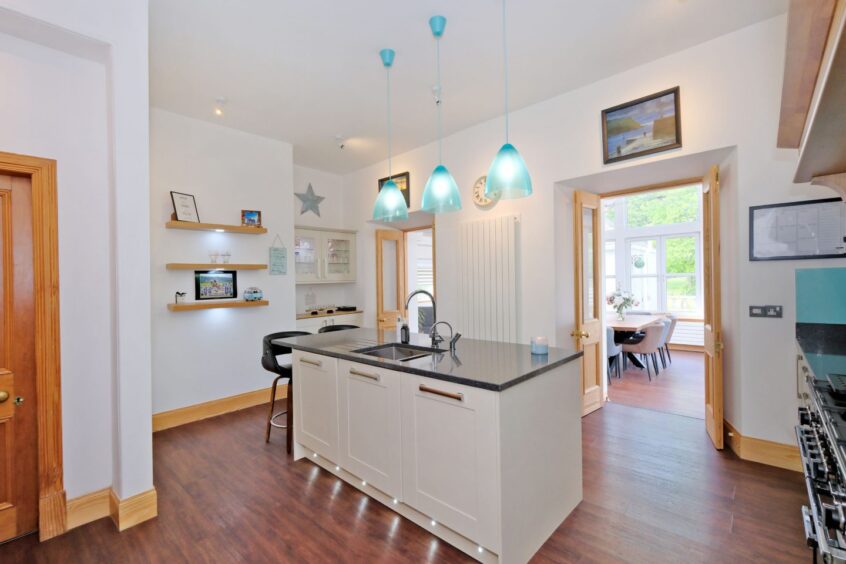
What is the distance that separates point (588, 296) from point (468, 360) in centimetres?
239

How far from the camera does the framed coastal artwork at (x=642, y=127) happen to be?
9.85 ft

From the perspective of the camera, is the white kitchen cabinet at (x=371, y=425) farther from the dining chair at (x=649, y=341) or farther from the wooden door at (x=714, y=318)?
the dining chair at (x=649, y=341)

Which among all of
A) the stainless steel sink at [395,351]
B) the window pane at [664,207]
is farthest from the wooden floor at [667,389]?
→ the window pane at [664,207]

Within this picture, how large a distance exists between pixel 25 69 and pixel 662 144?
429 centimetres

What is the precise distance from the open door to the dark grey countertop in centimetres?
164

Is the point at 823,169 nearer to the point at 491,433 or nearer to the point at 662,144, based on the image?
the point at 662,144

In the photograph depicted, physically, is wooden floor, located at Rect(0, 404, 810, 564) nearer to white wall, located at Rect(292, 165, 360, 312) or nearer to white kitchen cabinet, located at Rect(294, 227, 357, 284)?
white kitchen cabinet, located at Rect(294, 227, 357, 284)

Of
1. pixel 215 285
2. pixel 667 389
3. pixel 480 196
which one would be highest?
pixel 480 196

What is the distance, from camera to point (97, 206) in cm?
234

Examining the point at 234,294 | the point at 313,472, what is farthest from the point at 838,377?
the point at 234,294

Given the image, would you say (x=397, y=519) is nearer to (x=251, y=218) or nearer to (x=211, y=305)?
(x=211, y=305)

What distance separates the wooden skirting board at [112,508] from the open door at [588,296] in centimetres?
355

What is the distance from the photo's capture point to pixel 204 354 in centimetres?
401

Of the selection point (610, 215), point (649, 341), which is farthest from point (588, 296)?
point (610, 215)
